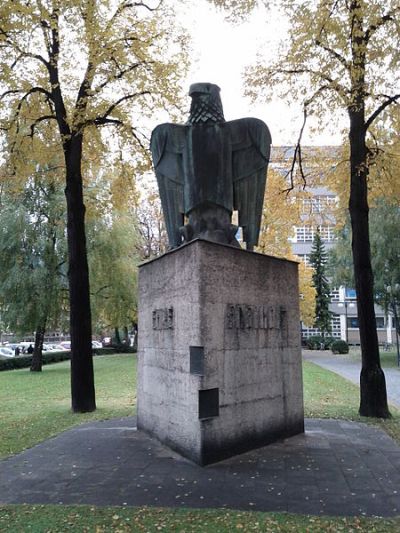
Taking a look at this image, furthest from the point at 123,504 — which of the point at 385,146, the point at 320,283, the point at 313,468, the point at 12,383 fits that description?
the point at 320,283

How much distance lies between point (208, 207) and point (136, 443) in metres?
3.74

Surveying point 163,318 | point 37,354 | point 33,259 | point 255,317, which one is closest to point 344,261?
point 33,259

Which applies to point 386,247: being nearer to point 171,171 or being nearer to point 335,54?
point 335,54

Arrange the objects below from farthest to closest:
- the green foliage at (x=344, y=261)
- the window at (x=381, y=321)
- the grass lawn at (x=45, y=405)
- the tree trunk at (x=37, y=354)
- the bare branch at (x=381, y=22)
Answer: the window at (x=381, y=321) → the green foliage at (x=344, y=261) → the tree trunk at (x=37, y=354) → the bare branch at (x=381, y=22) → the grass lawn at (x=45, y=405)

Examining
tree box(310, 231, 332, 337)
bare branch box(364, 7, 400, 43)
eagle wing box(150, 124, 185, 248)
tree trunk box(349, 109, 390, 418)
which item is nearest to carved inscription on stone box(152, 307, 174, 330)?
eagle wing box(150, 124, 185, 248)

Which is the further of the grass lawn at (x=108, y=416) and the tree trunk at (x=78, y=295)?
the tree trunk at (x=78, y=295)

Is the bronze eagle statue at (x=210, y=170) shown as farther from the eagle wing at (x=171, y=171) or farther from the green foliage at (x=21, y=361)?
the green foliage at (x=21, y=361)

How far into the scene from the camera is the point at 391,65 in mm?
9641

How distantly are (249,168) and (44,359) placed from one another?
96.8ft

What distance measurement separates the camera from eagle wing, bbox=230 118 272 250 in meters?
7.89

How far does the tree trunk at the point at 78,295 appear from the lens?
38.7ft

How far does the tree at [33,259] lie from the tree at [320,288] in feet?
109

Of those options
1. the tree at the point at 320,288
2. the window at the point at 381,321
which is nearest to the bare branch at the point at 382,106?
the tree at the point at 320,288

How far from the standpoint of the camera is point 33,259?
25500 millimetres
